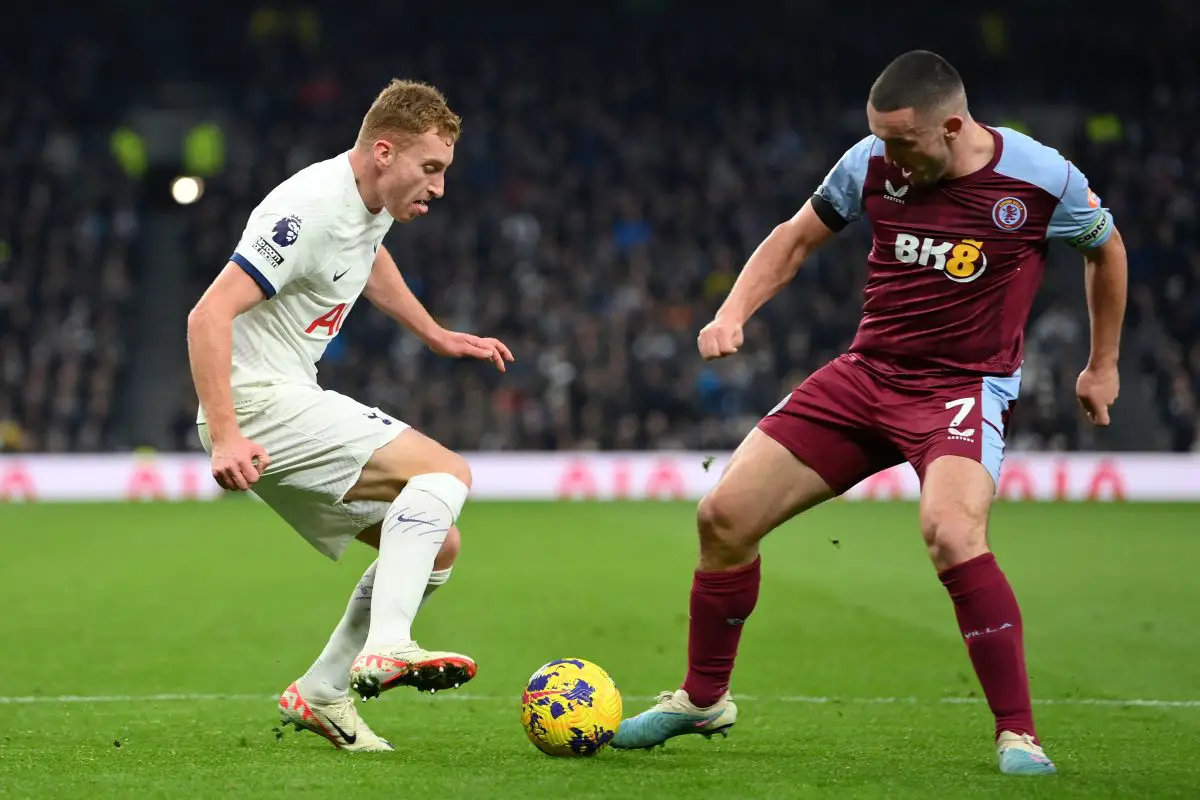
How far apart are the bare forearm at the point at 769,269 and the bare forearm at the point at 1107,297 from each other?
0.97 metres

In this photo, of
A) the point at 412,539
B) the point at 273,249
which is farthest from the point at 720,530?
the point at 273,249

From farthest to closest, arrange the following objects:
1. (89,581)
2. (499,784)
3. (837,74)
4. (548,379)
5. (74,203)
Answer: (837,74), (74,203), (548,379), (89,581), (499,784)

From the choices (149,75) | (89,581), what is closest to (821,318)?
(89,581)

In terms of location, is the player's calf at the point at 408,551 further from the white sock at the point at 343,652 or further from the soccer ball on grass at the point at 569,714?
the soccer ball on grass at the point at 569,714

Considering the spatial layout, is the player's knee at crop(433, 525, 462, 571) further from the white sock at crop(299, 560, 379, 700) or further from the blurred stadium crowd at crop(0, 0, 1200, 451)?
the blurred stadium crowd at crop(0, 0, 1200, 451)

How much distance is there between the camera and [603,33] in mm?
27641

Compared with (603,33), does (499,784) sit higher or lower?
lower

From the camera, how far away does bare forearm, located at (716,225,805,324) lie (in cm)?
528

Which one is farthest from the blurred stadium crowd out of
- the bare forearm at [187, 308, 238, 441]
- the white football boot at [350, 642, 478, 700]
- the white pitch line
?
the white football boot at [350, 642, 478, 700]

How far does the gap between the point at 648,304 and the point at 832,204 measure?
1586 cm

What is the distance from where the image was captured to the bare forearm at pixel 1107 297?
507 centimetres

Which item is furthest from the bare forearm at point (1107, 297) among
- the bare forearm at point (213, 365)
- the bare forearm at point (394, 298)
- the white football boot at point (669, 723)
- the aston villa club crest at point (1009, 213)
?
the bare forearm at point (213, 365)

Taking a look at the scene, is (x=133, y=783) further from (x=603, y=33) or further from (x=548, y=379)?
(x=603, y=33)

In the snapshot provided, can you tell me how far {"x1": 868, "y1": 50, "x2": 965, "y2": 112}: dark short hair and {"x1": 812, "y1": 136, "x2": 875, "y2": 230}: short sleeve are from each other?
38cm
